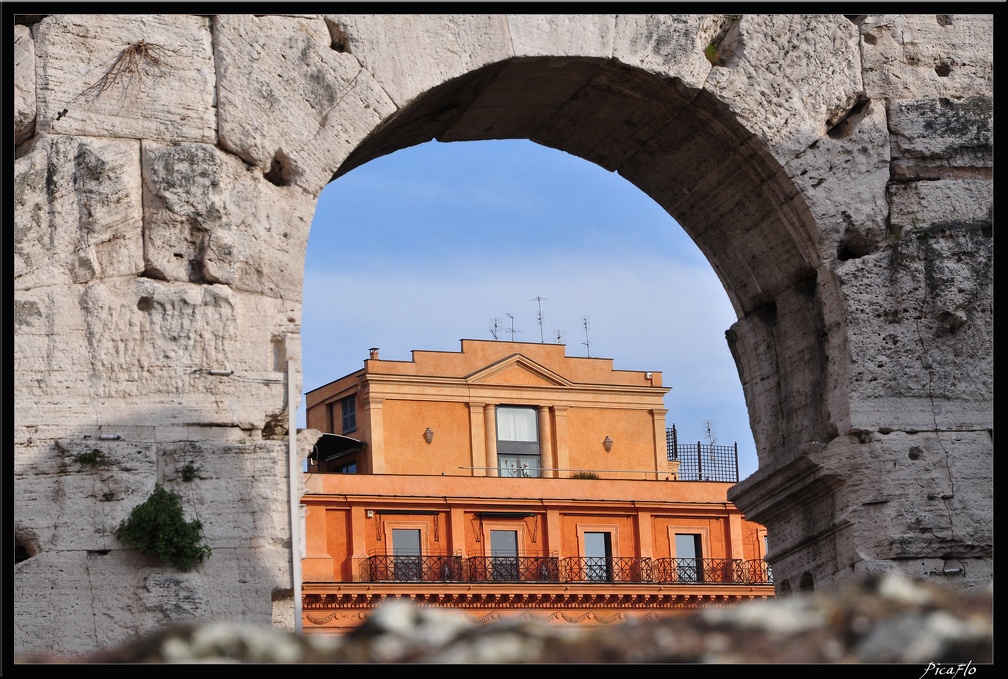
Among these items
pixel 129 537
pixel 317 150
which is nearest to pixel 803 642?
pixel 129 537

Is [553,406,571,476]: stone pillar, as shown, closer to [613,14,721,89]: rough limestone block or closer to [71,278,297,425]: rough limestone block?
[613,14,721,89]: rough limestone block

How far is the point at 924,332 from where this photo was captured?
864cm

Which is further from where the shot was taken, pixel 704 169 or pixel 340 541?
pixel 340 541

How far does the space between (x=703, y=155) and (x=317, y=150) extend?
7.18 feet

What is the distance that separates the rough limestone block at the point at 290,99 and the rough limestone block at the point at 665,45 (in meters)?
1.27

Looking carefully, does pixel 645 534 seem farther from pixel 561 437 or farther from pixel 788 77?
pixel 788 77

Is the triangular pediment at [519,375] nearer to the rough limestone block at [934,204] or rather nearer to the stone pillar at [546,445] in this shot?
the stone pillar at [546,445]

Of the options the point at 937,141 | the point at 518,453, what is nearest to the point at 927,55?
the point at 937,141

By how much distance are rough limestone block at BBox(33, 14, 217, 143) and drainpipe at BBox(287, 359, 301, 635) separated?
1.26 metres

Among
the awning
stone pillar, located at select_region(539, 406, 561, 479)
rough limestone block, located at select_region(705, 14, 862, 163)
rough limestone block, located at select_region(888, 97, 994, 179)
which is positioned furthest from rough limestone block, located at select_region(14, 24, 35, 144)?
stone pillar, located at select_region(539, 406, 561, 479)

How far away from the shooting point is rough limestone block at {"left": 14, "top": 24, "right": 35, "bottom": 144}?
25.3ft

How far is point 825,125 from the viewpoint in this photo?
29.0ft

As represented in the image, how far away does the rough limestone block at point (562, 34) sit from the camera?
27.5 ft

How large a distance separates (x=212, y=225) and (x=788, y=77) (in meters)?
3.08
